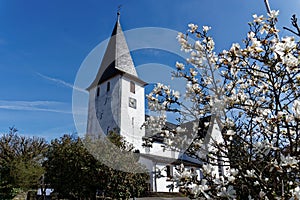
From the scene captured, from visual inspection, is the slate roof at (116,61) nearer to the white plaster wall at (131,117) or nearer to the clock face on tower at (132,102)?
the white plaster wall at (131,117)

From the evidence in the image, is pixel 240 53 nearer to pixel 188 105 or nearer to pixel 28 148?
pixel 188 105

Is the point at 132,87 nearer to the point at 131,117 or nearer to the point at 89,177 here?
the point at 131,117

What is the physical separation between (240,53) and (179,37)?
954mm

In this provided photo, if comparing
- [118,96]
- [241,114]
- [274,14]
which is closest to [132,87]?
[118,96]

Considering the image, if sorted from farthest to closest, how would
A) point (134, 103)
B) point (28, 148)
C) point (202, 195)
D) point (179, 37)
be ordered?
1. point (134, 103)
2. point (28, 148)
3. point (179, 37)
4. point (202, 195)

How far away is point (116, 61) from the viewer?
23.9 metres

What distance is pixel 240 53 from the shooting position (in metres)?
2.17

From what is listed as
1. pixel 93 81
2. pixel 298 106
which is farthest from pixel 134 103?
pixel 298 106

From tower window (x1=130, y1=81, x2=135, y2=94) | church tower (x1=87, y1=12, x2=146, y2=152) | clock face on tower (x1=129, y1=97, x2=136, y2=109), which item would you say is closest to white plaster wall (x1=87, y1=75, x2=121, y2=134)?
church tower (x1=87, y1=12, x2=146, y2=152)

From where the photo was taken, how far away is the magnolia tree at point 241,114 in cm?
179

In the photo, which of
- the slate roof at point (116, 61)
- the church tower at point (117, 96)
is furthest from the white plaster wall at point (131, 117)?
the slate roof at point (116, 61)

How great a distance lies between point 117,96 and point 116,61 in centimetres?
391

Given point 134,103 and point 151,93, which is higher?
point 134,103

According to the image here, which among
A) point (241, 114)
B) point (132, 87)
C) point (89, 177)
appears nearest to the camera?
point (241, 114)
